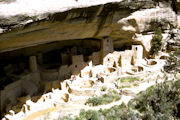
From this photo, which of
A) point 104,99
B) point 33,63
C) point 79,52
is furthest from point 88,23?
point 33,63

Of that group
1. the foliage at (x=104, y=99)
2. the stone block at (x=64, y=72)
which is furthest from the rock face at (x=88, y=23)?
the foliage at (x=104, y=99)

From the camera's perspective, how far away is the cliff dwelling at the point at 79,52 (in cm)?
1084

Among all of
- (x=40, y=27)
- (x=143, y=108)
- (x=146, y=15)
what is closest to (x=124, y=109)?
(x=143, y=108)

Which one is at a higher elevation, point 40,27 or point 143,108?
point 40,27

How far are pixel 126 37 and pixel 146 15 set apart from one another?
1.76 m

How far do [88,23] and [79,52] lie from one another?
3.95 metres

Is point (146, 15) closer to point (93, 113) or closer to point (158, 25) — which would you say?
point (158, 25)

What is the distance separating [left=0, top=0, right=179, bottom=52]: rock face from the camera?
9.80 m

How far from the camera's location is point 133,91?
12172 mm

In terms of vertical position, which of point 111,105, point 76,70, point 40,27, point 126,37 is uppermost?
point 40,27

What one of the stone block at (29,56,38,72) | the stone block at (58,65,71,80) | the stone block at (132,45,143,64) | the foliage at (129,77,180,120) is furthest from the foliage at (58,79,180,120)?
the stone block at (29,56,38,72)

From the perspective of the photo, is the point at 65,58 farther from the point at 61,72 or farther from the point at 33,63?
the point at 33,63

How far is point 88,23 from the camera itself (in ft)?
40.5

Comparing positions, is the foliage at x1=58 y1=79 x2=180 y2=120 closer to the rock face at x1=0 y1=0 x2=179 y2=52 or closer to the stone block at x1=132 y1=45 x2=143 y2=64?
the rock face at x1=0 y1=0 x2=179 y2=52
